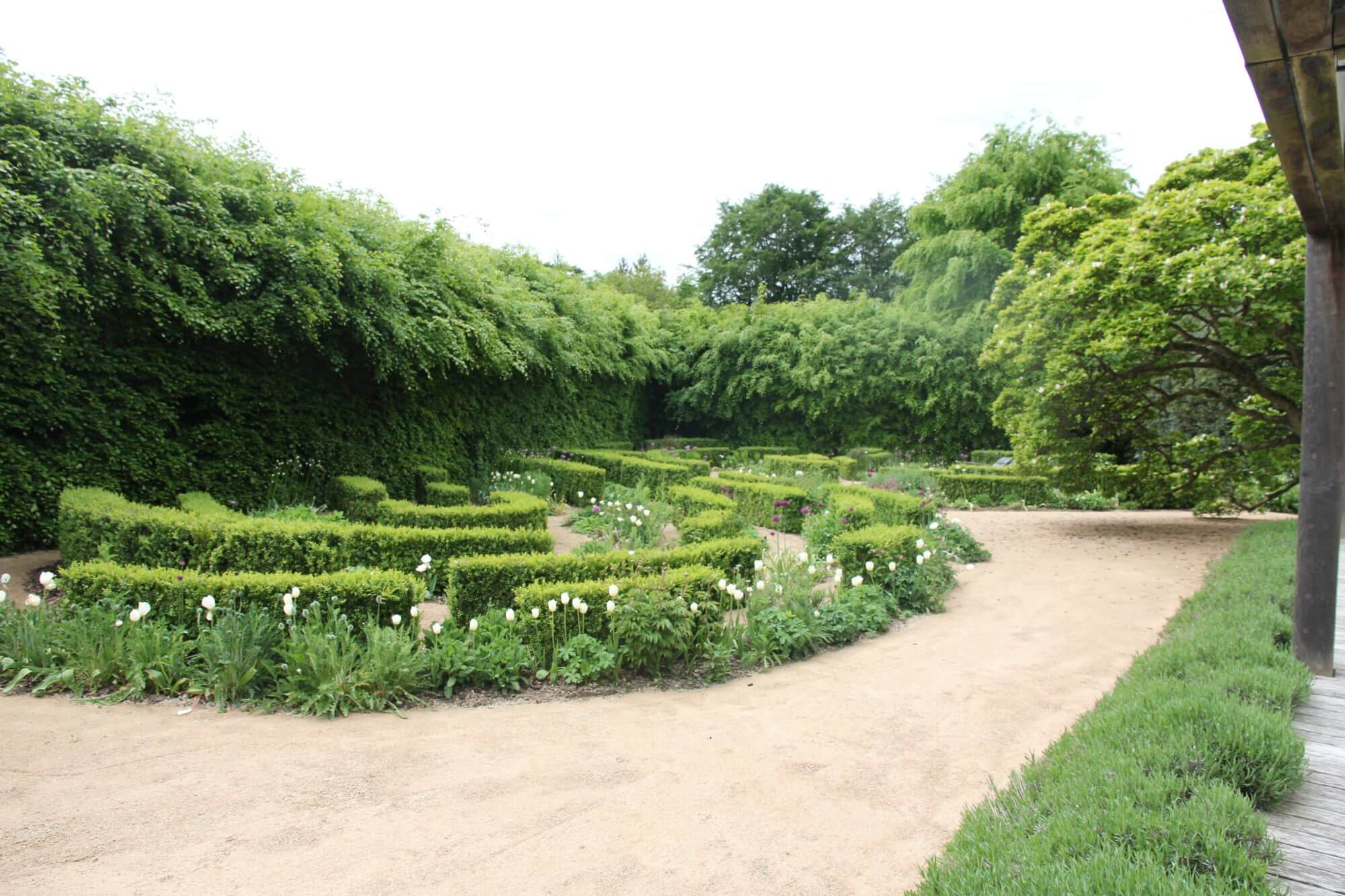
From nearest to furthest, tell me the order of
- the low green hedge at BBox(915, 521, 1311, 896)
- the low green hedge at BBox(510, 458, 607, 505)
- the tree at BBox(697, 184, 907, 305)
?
the low green hedge at BBox(915, 521, 1311, 896)
the low green hedge at BBox(510, 458, 607, 505)
the tree at BBox(697, 184, 907, 305)

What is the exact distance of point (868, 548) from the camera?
20.4 ft

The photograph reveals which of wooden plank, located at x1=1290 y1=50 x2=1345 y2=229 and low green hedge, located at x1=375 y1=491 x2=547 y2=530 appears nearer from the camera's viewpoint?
wooden plank, located at x1=1290 y1=50 x2=1345 y2=229

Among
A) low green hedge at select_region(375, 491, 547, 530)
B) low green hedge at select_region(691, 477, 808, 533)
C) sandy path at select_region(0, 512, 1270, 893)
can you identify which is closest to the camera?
sandy path at select_region(0, 512, 1270, 893)

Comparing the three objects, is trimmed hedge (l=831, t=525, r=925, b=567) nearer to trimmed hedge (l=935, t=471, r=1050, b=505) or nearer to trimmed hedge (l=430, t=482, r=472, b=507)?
trimmed hedge (l=430, t=482, r=472, b=507)

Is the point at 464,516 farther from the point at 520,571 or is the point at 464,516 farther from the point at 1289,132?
the point at 1289,132

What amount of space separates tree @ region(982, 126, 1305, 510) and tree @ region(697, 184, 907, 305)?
73.0 ft

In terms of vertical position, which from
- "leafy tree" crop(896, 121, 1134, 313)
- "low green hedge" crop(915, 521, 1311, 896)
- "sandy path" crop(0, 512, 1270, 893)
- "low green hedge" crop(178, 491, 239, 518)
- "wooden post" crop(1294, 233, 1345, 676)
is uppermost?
"leafy tree" crop(896, 121, 1134, 313)

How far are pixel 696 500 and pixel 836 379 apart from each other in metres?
10.4

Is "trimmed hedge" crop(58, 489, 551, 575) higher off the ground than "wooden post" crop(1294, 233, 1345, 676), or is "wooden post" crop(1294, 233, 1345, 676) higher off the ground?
"wooden post" crop(1294, 233, 1345, 676)

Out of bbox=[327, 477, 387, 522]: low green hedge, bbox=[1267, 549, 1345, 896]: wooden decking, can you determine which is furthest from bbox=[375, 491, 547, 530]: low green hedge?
bbox=[1267, 549, 1345, 896]: wooden decking

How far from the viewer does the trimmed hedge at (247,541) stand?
17.7ft

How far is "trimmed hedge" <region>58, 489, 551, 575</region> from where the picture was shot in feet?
17.7

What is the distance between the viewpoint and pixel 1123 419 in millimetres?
9828

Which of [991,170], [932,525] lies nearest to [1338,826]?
[932,525]
